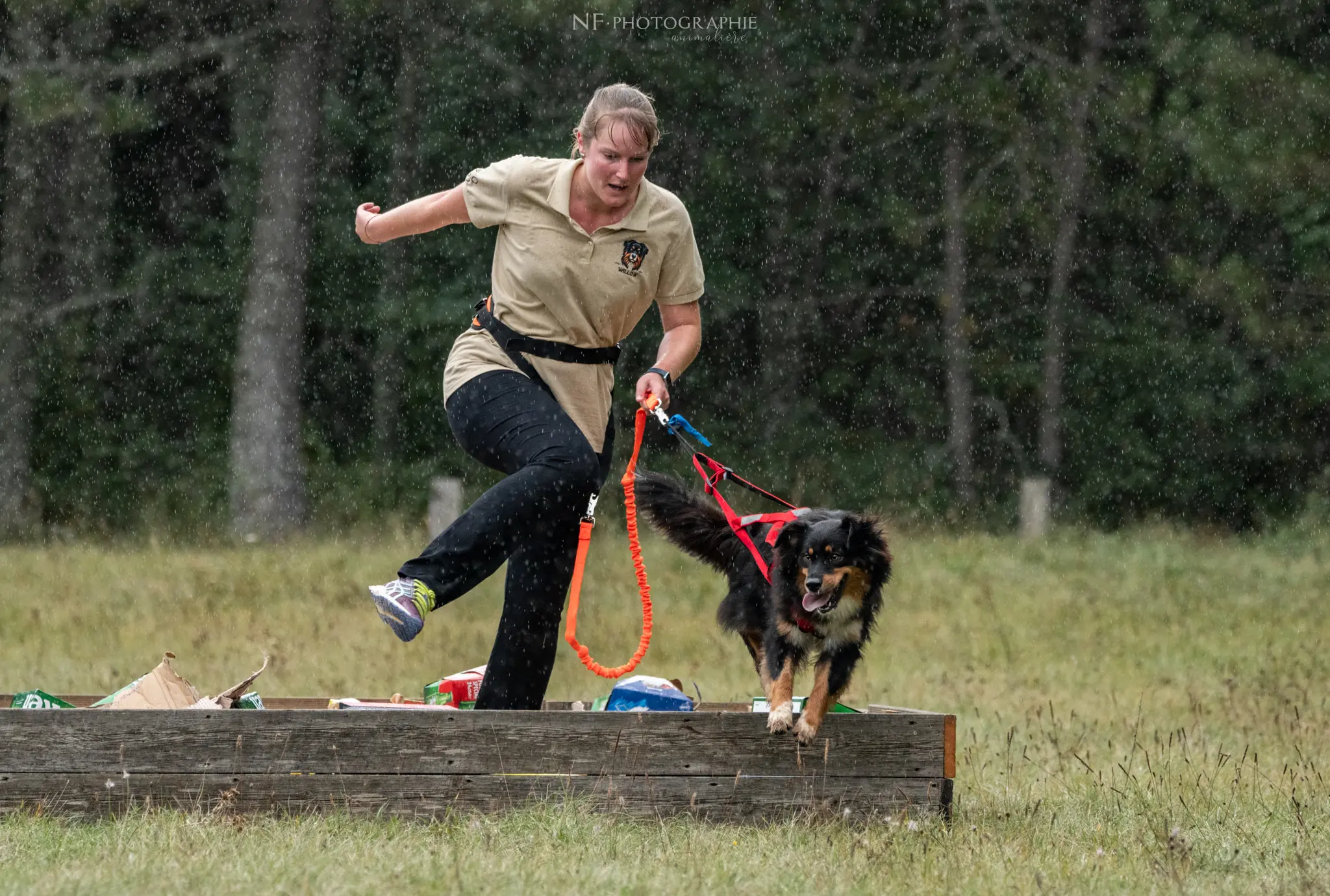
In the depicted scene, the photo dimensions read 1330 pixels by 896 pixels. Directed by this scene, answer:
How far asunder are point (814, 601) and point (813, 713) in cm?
37

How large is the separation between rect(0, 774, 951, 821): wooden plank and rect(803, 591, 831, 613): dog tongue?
517 mm

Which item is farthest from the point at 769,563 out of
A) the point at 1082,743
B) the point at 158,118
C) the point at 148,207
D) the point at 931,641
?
the point at 148,207

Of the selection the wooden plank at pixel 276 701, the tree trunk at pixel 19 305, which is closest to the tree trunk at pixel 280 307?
the tree trunk at pixel 19 305

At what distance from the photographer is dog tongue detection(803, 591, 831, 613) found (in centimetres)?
518

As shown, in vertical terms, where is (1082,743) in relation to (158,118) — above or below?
below

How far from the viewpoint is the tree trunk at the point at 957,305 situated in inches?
904

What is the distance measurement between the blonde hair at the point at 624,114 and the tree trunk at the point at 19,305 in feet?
56.2

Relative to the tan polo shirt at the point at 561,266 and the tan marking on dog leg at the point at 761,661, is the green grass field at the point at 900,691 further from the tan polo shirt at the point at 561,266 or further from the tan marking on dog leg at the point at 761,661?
the tan polo shirt at the point at 561,266

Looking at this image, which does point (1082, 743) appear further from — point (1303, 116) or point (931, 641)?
point (1303, 116)

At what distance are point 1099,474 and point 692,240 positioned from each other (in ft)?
61.8

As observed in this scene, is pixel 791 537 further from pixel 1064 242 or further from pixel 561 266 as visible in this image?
pixel 1064 242

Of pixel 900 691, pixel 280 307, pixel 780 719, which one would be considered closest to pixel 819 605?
pixel 780 719

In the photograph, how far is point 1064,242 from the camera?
2353 cm

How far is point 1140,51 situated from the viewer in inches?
915
